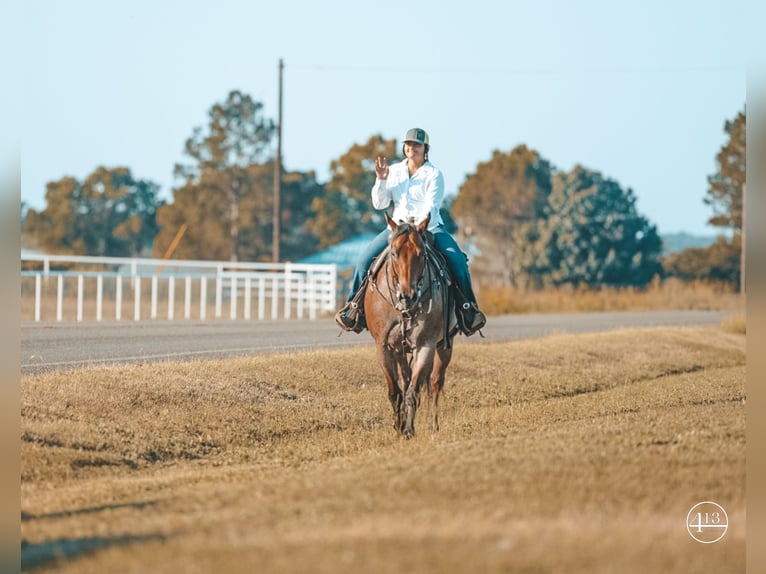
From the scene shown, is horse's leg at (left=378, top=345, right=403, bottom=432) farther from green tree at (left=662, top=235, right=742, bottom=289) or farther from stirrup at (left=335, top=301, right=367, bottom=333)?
green tree at (left=662, top=235, right=742, bottom=289)

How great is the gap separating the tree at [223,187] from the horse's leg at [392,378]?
227ft

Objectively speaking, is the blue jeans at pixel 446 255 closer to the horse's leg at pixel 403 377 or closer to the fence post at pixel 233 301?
the horse's leg at pixel 403 377

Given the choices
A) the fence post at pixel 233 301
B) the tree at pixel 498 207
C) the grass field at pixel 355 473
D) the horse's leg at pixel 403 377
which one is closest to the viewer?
the grass field at pixel 355 473

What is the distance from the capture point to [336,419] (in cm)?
1669

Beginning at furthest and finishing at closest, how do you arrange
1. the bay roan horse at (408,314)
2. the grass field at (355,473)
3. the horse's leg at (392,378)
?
1. the horse's leg at (392,378)
2. the bay roan horse at (408,314)
3. the grass field at (355,473)

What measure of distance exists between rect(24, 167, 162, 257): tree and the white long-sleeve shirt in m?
76.8

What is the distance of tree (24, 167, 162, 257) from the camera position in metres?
89.2

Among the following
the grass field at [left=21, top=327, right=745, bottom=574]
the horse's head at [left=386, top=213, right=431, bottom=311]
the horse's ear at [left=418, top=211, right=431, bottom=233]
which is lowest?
the grass field at [left=21, top=327, right=745, bottom=574]

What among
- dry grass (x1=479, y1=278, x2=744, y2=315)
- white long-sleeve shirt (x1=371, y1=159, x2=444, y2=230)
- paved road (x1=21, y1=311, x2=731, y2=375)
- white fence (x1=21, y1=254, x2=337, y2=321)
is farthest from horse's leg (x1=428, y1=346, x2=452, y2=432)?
dry grass (x1=479, y1=278, x2=744, y2=315)

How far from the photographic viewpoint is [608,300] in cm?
5669

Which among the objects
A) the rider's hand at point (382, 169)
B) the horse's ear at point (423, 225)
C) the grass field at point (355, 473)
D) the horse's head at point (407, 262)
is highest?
the rider's hand at point (382, 169)

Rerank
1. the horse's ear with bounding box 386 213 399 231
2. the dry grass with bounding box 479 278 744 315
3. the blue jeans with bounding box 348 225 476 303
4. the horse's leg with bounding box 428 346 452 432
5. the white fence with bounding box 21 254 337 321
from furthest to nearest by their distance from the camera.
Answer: the dry grass with bounding box 479 278 744 315 → the white fence with bounding box 21 254 337 321 → the horse's leg with bounding box 428 346 452 432 → the blue jeans with bounding box 348 225 476 303 → the horse's ear with bounding box 386 213 399 231

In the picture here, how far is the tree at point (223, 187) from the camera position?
83.1 m

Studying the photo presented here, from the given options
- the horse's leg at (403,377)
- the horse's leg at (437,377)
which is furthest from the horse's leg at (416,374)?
the horse's leg at (437,377)
